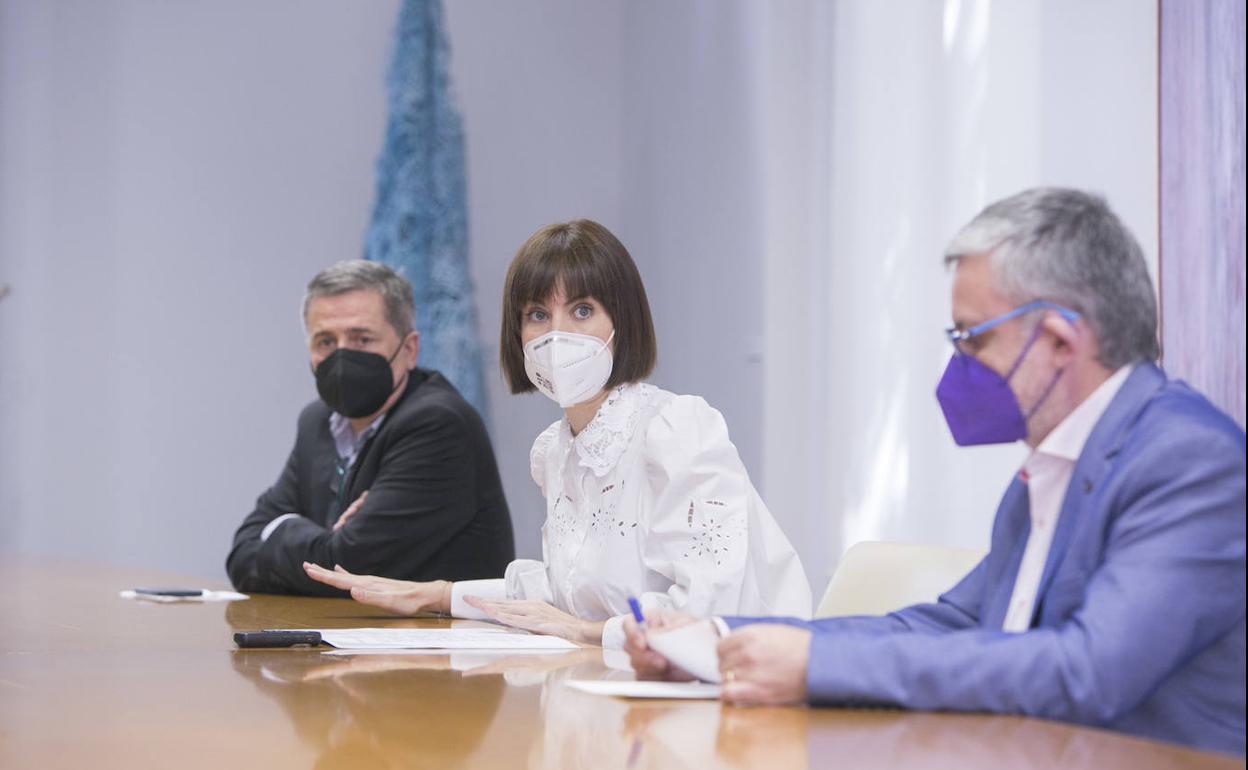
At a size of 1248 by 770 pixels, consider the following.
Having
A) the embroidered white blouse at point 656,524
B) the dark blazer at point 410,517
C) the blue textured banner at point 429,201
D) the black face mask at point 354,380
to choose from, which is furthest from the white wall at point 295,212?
the embroidered white blouse at point 656,524

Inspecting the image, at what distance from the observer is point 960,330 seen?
1482 millimetres

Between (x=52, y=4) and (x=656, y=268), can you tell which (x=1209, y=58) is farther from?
(x=52, y=4)

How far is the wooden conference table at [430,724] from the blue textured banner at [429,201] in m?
3.19

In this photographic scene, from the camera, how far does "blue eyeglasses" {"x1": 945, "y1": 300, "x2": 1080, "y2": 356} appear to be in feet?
4.59

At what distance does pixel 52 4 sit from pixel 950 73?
11.7 feet

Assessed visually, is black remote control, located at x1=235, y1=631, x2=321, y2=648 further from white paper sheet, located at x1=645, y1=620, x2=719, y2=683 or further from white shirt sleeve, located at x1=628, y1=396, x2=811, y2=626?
white paper sheet, located at x1=645, y1=620, x2=719, y2=683

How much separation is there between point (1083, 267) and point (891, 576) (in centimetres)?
80

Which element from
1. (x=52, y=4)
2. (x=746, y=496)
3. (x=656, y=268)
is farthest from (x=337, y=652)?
(x=52, y=4)

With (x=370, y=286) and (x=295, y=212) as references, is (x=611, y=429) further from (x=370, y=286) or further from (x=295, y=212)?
(x=295, y=212)

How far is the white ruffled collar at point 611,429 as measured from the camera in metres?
2.38

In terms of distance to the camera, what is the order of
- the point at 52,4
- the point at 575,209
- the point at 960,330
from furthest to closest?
the point at 575,209, the point at 52,4, the point at 960,330

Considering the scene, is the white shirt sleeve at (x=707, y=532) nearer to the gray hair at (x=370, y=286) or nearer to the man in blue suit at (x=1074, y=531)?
the man in blue suit at (x=1074, y=531)

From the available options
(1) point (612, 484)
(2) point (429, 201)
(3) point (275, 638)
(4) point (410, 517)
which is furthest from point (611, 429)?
(2) point (429, 201)

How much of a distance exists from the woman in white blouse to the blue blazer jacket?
2.70ft
